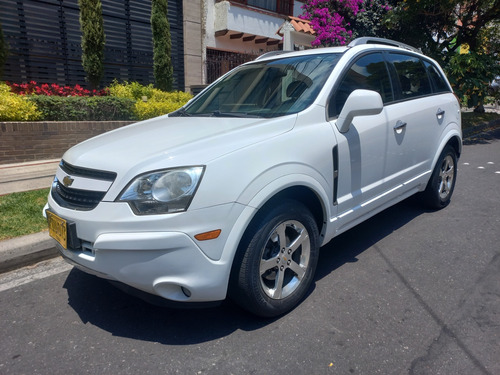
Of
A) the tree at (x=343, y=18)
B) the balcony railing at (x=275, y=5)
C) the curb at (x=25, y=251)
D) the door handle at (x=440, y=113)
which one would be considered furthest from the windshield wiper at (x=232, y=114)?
the balcony railing at (x=275, y=5)

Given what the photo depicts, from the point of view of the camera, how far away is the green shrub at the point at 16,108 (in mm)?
6648

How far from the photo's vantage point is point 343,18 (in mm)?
11438

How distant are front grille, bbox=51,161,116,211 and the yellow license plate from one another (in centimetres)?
10

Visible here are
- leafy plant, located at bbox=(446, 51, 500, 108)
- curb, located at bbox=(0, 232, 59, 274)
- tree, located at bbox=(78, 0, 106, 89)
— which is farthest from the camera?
leafy plant, located at bbox=(446, 51, 500, 108)

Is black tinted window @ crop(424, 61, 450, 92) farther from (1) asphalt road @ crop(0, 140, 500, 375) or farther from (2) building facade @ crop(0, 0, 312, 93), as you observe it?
(2) building facade @ crop(0, 0, 312, 93)

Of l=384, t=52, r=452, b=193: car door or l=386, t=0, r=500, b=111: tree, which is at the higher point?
l=386, t=0, r=500, b=111: tree

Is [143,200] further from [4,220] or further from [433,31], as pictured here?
[433,31]

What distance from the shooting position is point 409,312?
2.74 meters

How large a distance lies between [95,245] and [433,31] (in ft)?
42.1

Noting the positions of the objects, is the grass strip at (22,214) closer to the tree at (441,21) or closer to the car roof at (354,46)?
the car roof at (354,46)

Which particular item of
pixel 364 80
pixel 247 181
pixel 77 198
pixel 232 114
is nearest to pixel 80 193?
pixel 77 198

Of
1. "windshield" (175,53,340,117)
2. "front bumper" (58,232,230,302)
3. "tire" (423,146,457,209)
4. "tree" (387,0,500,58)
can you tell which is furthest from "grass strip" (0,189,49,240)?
"tree" (387,0,500,58)

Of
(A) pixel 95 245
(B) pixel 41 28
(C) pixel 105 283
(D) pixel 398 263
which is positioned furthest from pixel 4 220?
(B) pixel 41 28

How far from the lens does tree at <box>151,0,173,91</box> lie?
1077cm
